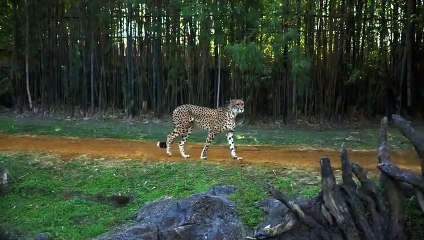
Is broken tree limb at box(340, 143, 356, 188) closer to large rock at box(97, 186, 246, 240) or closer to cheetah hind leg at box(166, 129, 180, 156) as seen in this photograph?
large rock at box(97, 186, 246, 240)

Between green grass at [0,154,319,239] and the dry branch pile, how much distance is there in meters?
0.72

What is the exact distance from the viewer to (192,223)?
6.43 m

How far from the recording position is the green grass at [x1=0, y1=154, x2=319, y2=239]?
6.91 m

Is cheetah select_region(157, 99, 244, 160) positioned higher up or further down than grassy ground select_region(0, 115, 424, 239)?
higher up

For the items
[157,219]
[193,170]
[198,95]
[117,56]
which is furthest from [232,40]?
[157,219]

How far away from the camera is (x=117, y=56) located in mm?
13391

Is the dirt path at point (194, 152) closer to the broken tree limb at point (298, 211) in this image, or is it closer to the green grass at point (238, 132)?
the green grass at point (238, 132)

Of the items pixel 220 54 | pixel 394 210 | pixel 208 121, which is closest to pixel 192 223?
pixel 394 210

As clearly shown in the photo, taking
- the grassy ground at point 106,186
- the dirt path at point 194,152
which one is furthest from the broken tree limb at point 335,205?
the dirt path at point 194,152

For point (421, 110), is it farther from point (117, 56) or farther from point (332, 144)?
point (117, 56)

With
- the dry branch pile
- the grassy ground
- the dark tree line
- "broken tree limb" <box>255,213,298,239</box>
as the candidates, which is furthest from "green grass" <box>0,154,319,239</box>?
the dark tree line

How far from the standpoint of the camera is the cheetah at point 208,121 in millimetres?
8648

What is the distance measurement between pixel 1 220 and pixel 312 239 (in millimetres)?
3757

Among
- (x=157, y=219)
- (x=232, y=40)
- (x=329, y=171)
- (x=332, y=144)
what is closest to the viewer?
(x=329, y=171)
